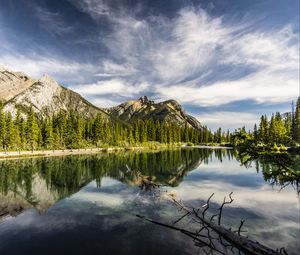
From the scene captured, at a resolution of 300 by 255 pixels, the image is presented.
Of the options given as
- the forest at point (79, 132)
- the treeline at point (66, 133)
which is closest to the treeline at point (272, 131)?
the forest at point (79, 132)

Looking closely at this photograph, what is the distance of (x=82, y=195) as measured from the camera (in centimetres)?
2664

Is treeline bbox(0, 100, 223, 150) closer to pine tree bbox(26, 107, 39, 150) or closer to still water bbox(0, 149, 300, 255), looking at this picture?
pine tree bbox(26, 107, 39, 150)

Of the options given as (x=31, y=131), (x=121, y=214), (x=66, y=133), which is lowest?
(x=121, y=214)

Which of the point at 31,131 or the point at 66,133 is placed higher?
the point at 66,133

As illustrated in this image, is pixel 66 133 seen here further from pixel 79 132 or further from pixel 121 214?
pixel 121 214

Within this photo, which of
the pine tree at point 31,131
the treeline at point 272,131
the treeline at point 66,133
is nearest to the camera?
A: the treeline at point 272,131

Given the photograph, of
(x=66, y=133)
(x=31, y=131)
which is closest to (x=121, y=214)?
(x=31, y=131)

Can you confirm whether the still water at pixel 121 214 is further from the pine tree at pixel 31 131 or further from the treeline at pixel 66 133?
the pine tree at pixel 31 131

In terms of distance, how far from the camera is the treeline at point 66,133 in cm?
8043

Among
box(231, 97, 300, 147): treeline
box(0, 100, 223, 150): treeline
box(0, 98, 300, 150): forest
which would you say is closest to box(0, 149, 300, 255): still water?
box(231, 97, 300, 147): treeline

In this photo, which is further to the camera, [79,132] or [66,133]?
[79,132]

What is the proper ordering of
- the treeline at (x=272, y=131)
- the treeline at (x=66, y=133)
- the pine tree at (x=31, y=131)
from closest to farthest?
the treeline at (x=272, y=131), the treeline at (x=66, y=133), the pine tree at (x=31, y=131)

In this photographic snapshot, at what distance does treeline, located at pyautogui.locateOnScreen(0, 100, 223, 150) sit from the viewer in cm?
8043

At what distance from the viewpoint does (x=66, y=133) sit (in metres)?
103
